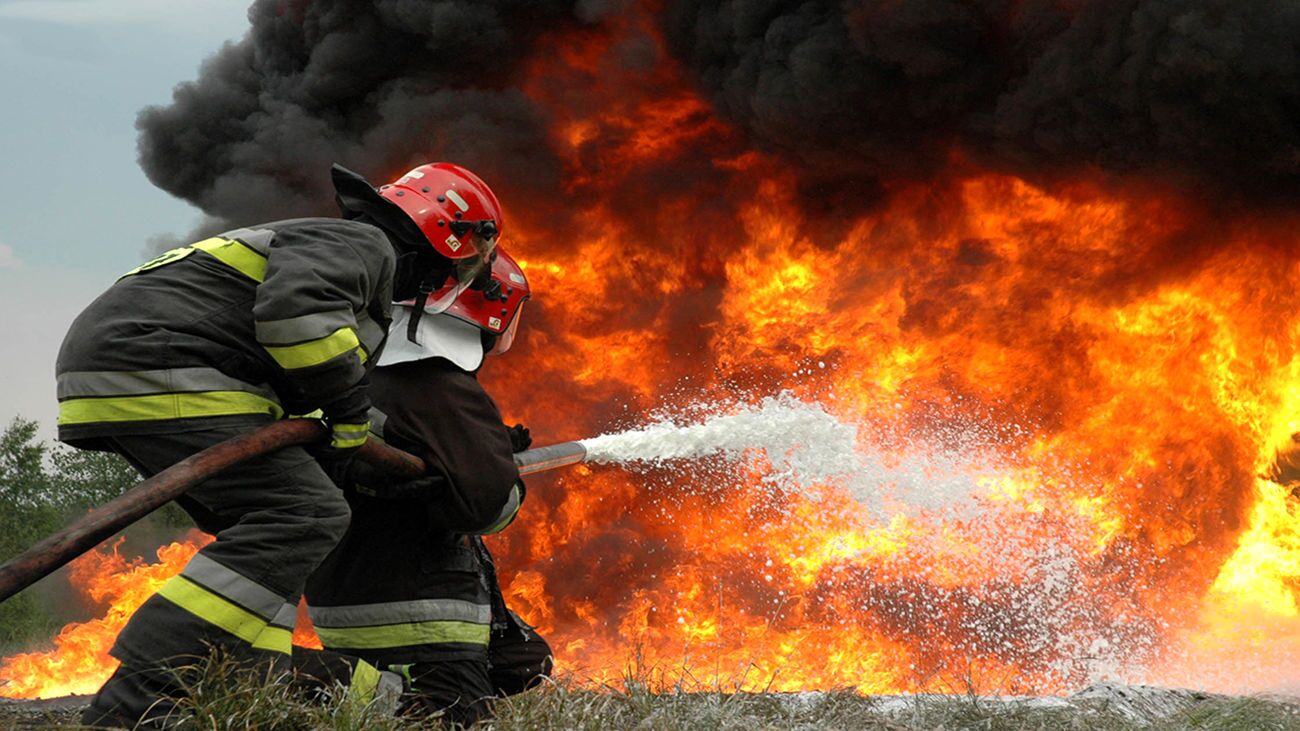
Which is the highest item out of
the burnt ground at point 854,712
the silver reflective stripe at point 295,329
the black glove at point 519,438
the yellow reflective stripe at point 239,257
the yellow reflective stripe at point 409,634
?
the yellow reflective stripe at point 239,257

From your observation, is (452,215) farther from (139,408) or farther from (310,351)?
(139,408)

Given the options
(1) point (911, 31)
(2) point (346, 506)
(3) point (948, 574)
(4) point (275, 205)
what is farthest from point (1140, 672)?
(4) point (275, 205)

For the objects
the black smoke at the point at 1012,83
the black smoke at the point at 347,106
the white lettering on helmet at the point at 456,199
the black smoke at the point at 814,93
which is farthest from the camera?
the black smoke at the point at 347,106

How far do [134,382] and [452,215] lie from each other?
1.33m

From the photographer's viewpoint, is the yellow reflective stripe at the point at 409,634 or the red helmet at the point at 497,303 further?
the red helmet at the point at 497,303

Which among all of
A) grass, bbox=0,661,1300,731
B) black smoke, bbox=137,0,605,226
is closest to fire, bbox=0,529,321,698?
grass, bbox=0,661,1300,731

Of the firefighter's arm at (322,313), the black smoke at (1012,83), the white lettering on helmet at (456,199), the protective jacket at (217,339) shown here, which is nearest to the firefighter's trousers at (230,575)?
the protective jacket at (217,339)

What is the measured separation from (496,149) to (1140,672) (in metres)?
6.55

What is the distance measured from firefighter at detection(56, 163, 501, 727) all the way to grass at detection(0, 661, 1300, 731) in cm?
14

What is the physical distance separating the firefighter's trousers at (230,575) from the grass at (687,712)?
0.09 meters

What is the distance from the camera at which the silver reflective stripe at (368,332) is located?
3.71 meters

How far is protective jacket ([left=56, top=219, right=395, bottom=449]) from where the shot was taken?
3.31 meters

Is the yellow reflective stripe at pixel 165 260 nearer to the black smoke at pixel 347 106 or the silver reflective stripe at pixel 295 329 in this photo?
the silver reflective stripe at pixel 295 329

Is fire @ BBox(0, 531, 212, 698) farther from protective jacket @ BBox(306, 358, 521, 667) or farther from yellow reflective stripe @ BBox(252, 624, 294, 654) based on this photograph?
yellow reflective stripe @ BBox(252, 624, 294, 654)
